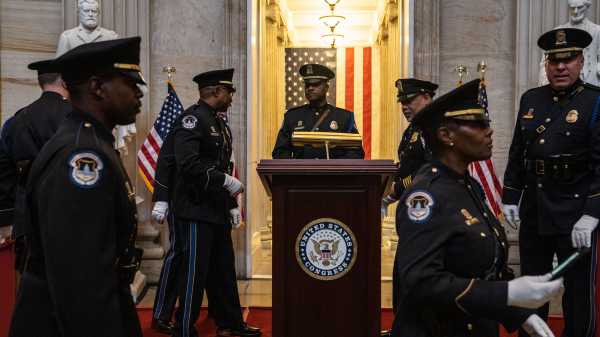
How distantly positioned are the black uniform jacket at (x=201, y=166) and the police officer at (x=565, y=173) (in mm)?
1779

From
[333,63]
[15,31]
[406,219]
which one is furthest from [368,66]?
[406,219]

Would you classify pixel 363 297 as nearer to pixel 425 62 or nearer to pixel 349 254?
pixel 349 254

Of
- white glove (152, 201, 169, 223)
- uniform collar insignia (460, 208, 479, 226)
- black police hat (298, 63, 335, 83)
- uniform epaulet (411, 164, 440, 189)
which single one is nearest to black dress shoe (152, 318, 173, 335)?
white glove (152, 201, 169, 223)

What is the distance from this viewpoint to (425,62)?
19.3ft

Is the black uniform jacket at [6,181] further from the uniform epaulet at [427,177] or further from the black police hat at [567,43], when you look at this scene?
the black police hat at [567,43]

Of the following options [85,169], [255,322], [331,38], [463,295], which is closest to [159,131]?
[255,322]

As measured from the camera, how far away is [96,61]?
5.72ft

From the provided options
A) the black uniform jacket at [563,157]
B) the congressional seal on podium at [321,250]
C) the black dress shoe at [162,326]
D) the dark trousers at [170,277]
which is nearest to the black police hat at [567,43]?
the black uniform jacket at [563,157]

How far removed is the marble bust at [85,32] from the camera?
5.44 metres

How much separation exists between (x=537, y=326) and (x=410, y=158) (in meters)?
2.55

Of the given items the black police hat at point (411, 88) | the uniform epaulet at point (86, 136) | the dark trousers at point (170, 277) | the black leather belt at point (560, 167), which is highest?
the black police hat at point (411, 88)

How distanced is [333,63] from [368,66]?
62 cm

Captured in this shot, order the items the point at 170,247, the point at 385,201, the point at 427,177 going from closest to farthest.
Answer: the point at 427,177 < the point at 170,247 < the point at 385,201

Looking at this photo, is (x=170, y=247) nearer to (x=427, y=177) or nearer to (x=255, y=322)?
(x=255, y=322)
